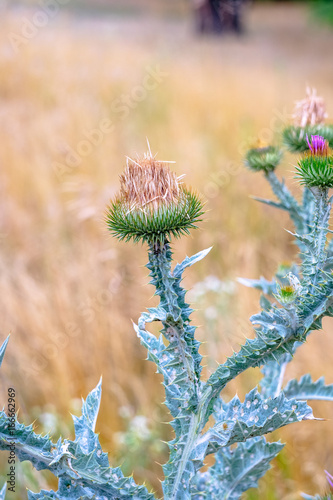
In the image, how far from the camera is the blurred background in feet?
8.61

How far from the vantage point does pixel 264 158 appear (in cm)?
Result: 147

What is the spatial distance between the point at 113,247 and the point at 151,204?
2.88m

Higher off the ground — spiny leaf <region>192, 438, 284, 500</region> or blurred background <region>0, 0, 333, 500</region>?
blurred background <region>0, 0, 333, 500</region>

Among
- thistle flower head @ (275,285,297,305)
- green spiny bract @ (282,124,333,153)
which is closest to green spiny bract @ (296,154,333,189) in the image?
thistle flower head @ (275,285,297,305)

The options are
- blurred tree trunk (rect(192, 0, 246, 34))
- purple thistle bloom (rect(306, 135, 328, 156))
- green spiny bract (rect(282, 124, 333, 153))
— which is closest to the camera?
purple thistle bloom (rect(306, 135, 328, 156))

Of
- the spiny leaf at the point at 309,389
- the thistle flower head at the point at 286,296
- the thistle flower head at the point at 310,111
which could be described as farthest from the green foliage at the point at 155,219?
the thistle flower head at the point at 310,111

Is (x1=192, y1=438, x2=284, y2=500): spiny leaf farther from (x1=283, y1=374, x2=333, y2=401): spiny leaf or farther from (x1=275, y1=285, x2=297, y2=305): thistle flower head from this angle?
(x1=275, y1=285, x2=297, y2=305): thistle flower head

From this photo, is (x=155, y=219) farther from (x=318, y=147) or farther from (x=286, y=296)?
(x=318, y=147)

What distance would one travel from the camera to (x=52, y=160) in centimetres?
495

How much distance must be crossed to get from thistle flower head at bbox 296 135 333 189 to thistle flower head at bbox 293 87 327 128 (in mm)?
435

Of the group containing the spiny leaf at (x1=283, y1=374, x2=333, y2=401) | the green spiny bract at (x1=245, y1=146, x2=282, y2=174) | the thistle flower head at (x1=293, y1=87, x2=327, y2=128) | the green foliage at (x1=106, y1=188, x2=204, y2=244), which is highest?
the thistle flower head at (x1=293, y1=87, x2=327, y2=128)

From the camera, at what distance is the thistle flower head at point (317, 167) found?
0.98 m

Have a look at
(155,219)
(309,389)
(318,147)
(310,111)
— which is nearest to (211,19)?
(310,111)

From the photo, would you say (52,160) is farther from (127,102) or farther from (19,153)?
(127,102)
